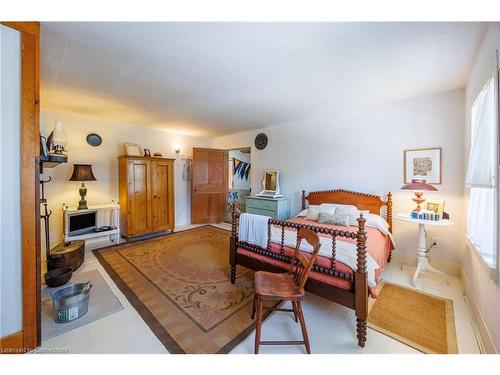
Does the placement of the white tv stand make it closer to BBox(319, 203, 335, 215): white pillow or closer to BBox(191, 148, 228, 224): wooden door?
BBox(191, 148, 228, 224): wooden door

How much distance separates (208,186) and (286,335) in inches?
167

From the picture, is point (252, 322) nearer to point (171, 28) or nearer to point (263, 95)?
point (171, 28)

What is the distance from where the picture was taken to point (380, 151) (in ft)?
10.5

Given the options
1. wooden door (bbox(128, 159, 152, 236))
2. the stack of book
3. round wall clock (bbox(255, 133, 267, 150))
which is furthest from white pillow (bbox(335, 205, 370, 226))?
wooden door (bbox(128, 159, 152, 236))

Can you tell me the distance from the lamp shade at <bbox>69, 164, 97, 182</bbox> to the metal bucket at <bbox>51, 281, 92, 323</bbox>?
2.23 m

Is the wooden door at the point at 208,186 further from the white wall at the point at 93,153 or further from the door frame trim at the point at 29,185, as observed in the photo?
the door frame trim at the point at 29,185

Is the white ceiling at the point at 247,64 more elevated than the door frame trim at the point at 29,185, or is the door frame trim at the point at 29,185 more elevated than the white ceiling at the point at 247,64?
the white ceiling at the point at 247,64

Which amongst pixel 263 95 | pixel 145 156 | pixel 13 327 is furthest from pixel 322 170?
pixel 13 327

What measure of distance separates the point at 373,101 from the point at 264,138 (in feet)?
7.66

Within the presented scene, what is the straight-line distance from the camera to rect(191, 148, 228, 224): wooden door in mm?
5238

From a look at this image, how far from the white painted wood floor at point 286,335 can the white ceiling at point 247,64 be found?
2.51 meters

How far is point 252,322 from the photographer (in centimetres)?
177

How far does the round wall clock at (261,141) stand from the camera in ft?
15.7

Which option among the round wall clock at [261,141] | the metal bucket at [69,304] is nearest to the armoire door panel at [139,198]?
the metal bucket at [69,304]
